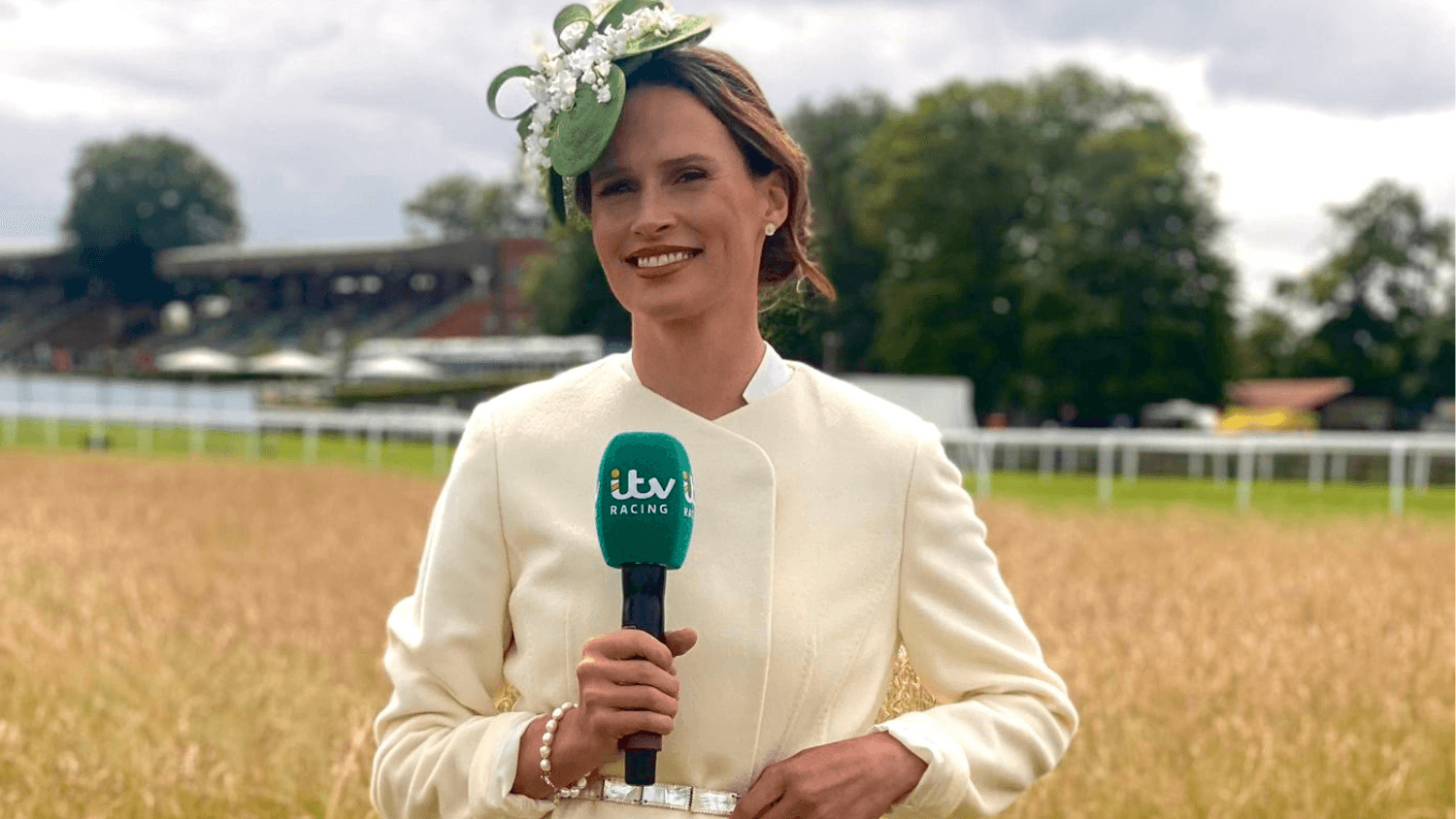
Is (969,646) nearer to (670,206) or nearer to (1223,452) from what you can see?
(670,206)

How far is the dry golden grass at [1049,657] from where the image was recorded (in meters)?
4.44

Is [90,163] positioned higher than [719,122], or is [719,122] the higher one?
[90,163]

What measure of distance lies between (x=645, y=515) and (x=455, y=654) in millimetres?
498

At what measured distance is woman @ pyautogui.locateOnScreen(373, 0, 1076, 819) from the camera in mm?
2037

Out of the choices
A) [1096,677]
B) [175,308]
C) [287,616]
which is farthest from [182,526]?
[175,308]

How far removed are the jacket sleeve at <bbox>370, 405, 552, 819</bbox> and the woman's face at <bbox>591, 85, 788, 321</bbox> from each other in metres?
0.31

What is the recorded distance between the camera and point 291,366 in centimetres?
5428

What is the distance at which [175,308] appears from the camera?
82250 millimetres

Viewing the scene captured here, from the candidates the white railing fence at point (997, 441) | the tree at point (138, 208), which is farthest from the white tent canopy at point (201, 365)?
the tree at point (138, 208)

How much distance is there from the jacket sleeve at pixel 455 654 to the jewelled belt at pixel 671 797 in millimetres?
112

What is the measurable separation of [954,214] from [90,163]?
6296 centimetres

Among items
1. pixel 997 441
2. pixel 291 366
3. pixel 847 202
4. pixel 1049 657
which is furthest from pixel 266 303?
pixel 1049 657

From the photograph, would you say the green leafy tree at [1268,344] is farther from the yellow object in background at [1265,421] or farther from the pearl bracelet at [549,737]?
the pearl bracelet at [549,737]

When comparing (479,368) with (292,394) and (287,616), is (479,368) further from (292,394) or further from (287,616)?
(287,616)
